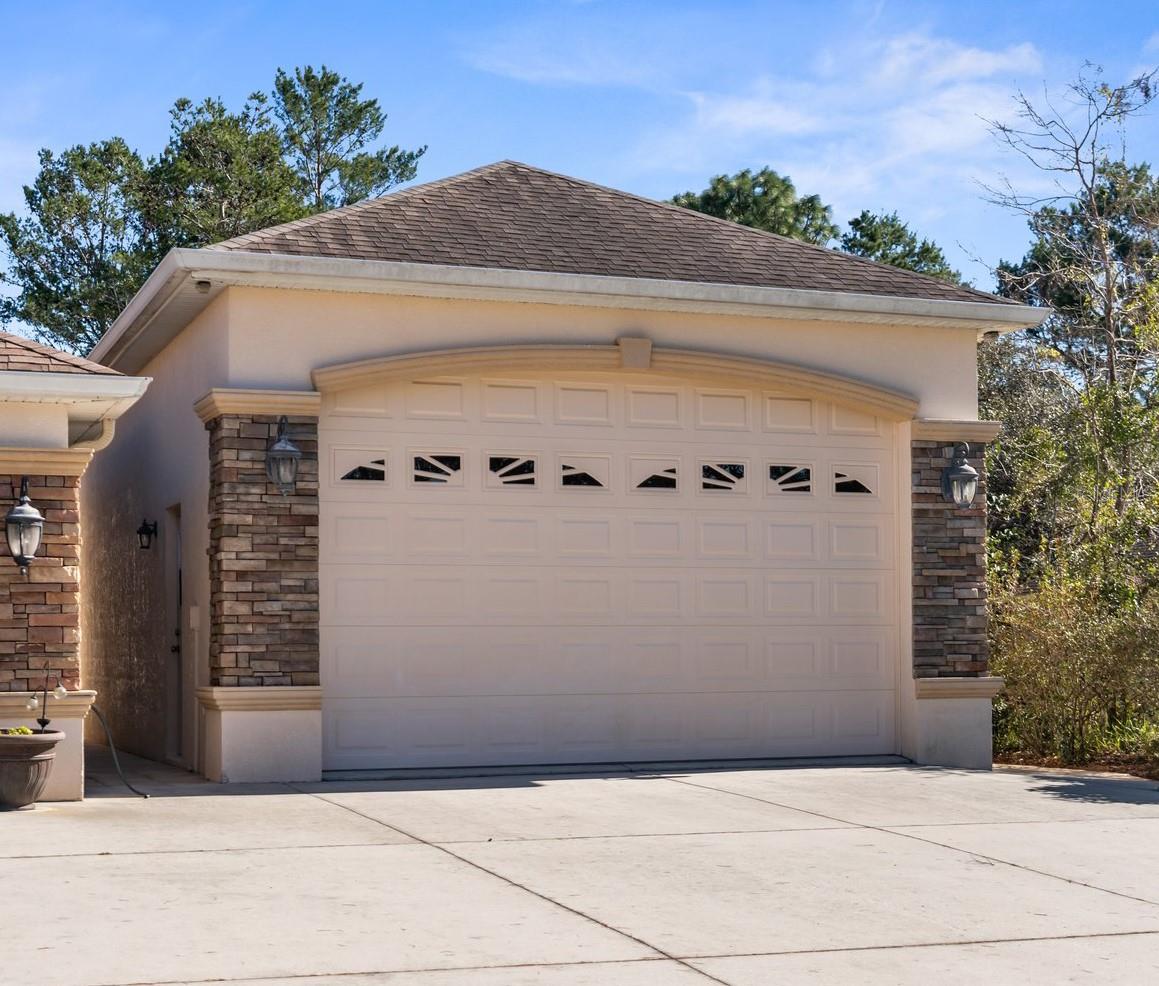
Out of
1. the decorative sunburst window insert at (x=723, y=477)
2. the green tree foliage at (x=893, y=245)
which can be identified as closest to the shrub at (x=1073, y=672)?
the decorative sunburst window insert at (x=723, y=477)

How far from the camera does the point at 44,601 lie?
12.0 metres

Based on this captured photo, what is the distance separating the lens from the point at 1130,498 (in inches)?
781

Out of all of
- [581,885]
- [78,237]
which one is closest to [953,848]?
[581,885]

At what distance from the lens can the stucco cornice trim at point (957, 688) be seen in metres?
14.8

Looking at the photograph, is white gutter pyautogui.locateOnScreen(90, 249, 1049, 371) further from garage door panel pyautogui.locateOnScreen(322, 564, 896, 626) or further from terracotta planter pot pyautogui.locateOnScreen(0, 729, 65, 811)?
terracotta planter pot pyautogui.locateOnScreen(0, 729, 65, 811)

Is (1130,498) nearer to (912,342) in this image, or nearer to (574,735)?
(912,342)

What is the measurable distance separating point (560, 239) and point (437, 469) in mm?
2527

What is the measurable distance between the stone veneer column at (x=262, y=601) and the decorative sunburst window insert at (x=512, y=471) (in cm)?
161

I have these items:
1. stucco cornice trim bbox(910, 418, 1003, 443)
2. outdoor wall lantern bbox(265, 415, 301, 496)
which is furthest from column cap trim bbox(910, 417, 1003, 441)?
outdoor wall lantern bbox(265, 415, 301, 496)

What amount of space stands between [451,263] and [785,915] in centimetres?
747

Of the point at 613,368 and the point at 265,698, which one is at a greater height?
the point at 613,368

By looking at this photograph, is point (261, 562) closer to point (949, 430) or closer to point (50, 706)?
point (50, 706)

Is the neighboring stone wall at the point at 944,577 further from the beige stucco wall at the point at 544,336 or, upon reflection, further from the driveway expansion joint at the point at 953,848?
the driveway expansion joint at the point at 953,848

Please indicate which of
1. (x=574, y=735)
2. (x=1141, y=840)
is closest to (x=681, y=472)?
(x=574, y=735)
